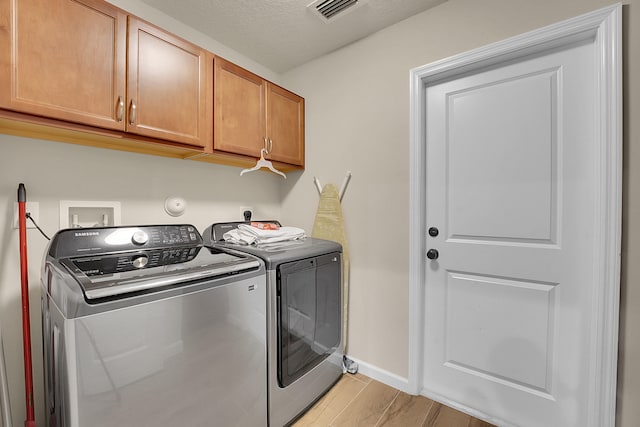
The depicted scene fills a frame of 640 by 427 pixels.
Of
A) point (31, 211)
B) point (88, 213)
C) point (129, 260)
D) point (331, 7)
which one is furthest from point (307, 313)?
point (331, 7)

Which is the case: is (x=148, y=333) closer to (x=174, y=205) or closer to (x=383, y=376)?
(x=174, y=205)

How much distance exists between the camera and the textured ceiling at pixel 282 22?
1675mm

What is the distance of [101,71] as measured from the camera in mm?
1260

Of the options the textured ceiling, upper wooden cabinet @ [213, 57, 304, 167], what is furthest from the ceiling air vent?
upper wooden cabinet @ [213, 57, 304, 167]

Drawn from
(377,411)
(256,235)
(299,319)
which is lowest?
(377,411)

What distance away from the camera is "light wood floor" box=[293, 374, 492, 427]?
1.55m

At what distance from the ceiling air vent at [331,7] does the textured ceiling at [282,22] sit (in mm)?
23

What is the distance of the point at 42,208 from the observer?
1.36m

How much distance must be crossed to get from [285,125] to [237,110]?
46 centimetres

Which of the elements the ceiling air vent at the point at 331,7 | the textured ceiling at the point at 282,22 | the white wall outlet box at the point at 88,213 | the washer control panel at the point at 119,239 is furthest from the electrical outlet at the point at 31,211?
the ceiling air vent at the point at 331,7

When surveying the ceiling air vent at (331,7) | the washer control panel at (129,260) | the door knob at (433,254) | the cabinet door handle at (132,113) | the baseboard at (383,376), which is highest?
the ceiling air vent at (331,7)

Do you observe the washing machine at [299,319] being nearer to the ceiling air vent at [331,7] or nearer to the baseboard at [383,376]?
the baseboard at [383,376]

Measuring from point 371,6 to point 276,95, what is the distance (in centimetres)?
86

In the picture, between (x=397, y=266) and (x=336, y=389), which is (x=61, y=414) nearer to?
(x=336, y=389)
